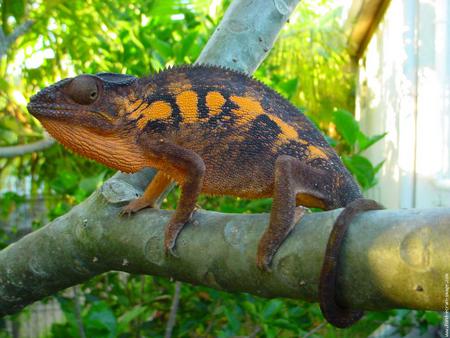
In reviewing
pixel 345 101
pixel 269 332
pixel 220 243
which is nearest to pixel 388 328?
pixel 269 332

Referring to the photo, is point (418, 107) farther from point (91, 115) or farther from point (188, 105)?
point (91, 115)

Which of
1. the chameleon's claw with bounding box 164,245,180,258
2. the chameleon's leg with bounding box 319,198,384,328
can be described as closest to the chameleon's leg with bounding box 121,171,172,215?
the chameleon's claw with bounding box 164,245,180,258

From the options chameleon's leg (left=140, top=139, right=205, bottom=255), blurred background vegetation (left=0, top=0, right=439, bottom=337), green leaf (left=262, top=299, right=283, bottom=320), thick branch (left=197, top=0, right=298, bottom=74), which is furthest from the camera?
blurred background vegetation (left=0, top=0, right=439, bottom=337)

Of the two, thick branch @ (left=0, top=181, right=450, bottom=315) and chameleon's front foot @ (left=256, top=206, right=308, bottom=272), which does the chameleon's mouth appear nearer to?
thick branch @ (left=0, top=181, right=450, bottom=315)

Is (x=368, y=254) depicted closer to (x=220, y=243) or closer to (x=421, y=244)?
(x=421, y=244)

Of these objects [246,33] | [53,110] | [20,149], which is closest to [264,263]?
[53,110]

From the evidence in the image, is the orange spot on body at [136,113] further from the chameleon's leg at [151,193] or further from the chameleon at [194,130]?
the chameleon's leg at [151,193]
